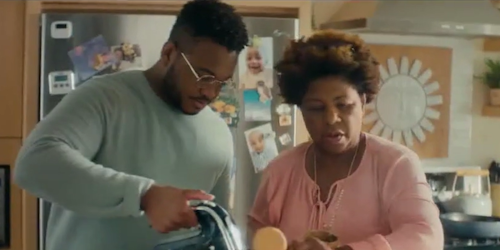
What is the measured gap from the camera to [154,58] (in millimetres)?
2141

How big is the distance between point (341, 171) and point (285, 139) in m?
1.02

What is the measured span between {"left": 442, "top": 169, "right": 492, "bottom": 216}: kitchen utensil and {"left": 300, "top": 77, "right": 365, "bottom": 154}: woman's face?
1.67 m

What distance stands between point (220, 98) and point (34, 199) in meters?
0.61

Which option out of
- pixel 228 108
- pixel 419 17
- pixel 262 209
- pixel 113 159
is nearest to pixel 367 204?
pixel 262 209

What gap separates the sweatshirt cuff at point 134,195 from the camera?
37.3 inches

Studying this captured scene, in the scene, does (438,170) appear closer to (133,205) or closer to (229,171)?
(229,171)

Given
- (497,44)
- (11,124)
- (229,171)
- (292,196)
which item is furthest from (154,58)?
(497,44)

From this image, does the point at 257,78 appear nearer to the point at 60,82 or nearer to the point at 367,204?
the point at 60,82

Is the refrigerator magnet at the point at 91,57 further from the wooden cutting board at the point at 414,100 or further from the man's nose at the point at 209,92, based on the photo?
the wooden cutting board at the point at 414,100

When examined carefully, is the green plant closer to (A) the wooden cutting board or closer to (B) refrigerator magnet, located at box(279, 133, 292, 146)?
(A) the wooden cutting board

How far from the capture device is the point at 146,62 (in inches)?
84.2

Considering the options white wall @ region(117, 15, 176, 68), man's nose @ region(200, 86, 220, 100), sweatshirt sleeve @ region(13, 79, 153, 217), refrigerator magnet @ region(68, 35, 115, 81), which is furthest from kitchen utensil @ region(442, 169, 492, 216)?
sweatshirt sleeve @ region(13, 79, 153, 217)

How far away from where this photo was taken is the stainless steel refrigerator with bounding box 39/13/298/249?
2092 mm

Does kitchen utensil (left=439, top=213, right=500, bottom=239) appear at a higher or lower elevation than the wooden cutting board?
lower
